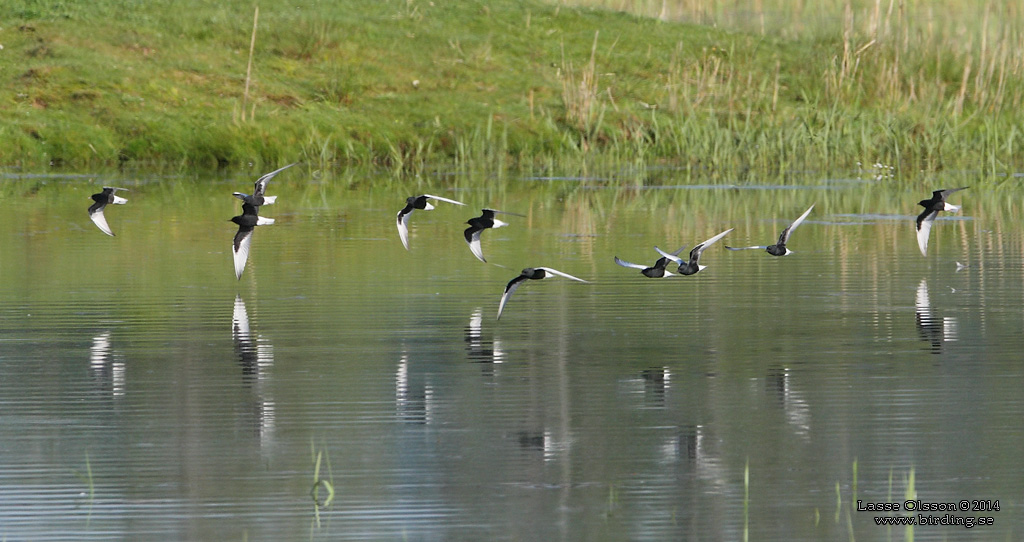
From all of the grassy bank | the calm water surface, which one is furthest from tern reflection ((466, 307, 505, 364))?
the grassy bank

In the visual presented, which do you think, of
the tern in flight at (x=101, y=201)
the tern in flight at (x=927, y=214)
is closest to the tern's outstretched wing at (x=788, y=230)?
the tern in flight at (x=927, y=214)

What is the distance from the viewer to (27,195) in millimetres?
26234

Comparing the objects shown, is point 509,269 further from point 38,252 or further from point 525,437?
point 525,437

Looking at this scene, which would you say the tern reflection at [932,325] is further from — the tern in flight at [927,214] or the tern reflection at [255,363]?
the tern reflection at [255,363]

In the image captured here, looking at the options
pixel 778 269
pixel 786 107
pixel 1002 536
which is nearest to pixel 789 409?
pixel 1002 536

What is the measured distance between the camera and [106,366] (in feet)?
38.3

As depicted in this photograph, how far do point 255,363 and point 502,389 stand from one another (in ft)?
6.37

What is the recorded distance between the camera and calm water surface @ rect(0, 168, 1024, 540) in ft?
26.3

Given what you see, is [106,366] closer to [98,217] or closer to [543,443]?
[543,443]

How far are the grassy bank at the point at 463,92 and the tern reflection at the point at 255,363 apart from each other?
58.3 feet

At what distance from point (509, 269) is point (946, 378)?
716cm

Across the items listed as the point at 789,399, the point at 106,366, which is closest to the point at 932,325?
the point at 789,399

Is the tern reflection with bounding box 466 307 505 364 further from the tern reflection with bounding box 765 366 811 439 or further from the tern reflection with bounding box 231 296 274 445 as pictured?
the tern reflection with bounding box 765 366 811 439

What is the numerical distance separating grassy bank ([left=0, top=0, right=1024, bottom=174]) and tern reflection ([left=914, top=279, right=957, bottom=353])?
1610 cm
